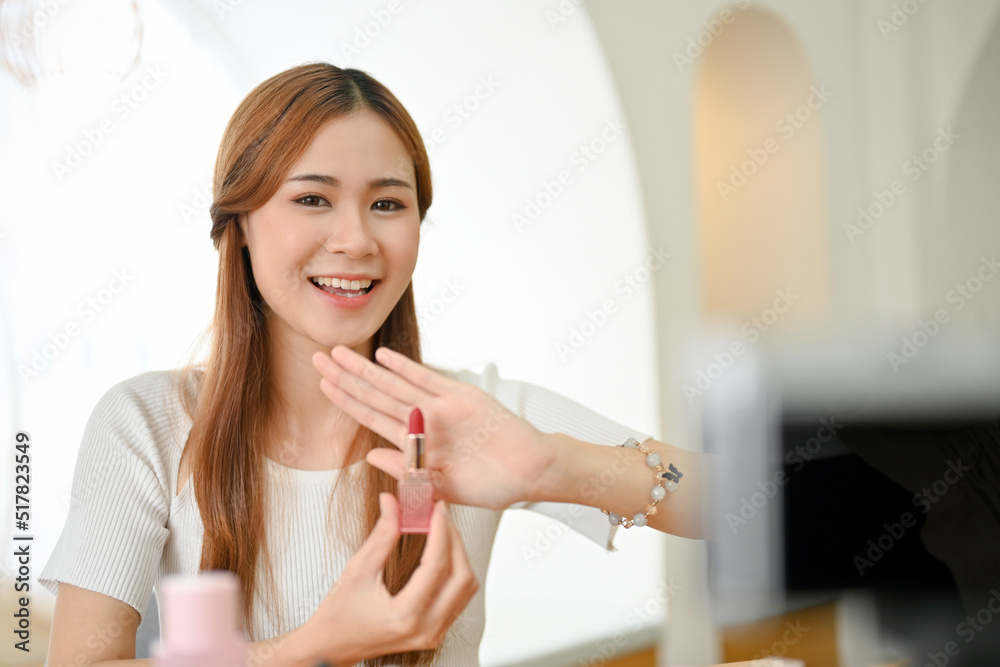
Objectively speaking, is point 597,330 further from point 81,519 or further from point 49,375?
point 81,519

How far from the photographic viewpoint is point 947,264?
10.4 feet

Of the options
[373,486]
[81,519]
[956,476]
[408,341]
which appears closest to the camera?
[956,476]

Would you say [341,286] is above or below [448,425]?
above

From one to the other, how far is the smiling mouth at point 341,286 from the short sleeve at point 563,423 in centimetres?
28

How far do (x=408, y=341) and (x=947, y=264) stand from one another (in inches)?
103

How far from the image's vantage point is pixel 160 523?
114cm

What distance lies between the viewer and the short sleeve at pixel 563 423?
130 centimetres

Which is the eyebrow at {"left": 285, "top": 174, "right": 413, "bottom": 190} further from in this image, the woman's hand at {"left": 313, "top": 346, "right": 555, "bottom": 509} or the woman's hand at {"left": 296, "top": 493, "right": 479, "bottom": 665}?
the woman's hand at {"left": 296, "top": 493, "right": 479, "bottom": 665}

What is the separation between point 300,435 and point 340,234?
1.05 ft

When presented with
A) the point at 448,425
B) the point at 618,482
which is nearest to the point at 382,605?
the point at 448,425

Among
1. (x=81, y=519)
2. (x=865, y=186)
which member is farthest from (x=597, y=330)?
(x=81, y=519)

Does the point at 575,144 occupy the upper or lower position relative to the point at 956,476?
upper

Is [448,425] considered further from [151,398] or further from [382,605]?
[151,398]

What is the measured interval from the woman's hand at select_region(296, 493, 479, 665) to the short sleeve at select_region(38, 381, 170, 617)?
1.30 ft
